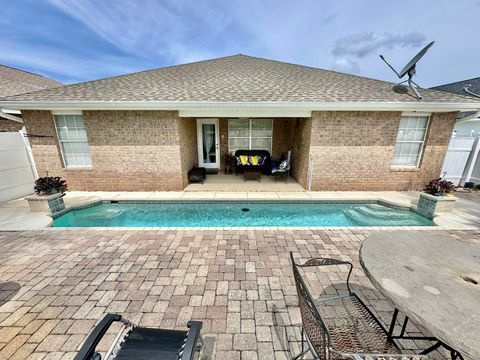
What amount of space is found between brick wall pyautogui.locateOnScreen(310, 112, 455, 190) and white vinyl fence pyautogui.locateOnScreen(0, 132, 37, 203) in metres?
10.2

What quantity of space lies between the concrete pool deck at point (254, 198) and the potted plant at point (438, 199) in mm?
192

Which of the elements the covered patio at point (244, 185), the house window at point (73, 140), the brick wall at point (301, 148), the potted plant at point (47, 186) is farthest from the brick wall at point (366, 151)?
the house window at point (73, 140)

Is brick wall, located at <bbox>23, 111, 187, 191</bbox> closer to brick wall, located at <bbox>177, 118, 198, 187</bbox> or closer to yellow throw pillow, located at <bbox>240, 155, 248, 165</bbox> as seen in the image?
brick wall, located at <bbox>177, 118, 198, 187</bbox>

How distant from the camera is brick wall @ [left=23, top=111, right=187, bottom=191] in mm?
→ 6789

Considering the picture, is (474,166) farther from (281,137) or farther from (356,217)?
(281,137)

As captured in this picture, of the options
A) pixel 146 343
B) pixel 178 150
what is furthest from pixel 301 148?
A: pixel 146 343

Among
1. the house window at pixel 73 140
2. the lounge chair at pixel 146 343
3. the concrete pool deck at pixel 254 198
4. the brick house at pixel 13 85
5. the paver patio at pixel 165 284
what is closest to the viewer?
the lounge chair at pixel 146 343

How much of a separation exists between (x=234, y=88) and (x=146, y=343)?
751cm

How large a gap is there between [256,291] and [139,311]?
63.1 inches

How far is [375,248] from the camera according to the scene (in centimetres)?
217

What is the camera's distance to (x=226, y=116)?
23.1ft

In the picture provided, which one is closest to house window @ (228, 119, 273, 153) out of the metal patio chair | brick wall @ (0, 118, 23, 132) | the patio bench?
the patio bench

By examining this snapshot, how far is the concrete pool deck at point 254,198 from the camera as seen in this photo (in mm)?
4957

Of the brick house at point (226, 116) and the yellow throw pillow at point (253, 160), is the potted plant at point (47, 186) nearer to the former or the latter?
the brick house at point (226, 116)
